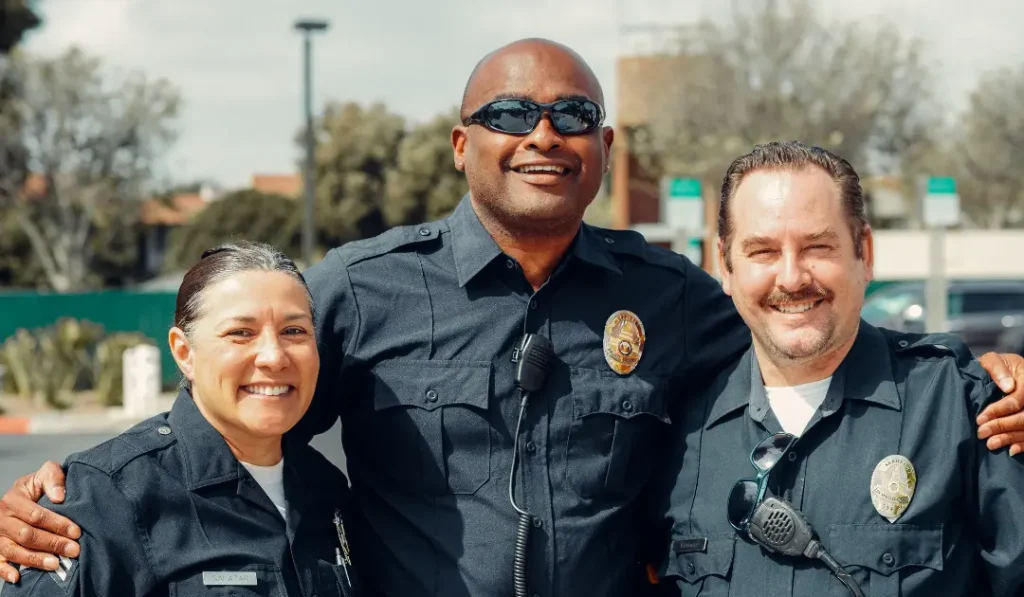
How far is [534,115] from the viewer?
319 cm

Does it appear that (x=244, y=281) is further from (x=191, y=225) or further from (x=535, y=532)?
(x=191, y=225)

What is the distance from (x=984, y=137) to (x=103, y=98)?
95.9ft

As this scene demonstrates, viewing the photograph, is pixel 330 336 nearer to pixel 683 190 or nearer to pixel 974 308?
pixel 683 190

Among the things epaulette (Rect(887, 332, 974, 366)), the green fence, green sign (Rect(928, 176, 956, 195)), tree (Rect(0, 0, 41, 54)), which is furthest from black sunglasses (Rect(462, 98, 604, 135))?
tree (Rect(0, 0, 41, 54))

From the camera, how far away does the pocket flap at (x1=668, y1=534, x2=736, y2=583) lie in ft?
9.44

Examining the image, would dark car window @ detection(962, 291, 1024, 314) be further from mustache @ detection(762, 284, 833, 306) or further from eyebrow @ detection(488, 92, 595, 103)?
mustache @ detection(762, 284, 833, 306)

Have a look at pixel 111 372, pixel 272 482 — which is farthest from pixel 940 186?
pixel 111 372

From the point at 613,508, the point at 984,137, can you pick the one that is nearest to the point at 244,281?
the point at 613,508

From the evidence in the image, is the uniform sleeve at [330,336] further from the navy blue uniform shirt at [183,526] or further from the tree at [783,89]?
the tree at [783,89]

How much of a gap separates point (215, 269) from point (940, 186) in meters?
8.84

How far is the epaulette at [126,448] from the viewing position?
8.64 feet

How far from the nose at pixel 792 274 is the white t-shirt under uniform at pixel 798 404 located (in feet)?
0.95

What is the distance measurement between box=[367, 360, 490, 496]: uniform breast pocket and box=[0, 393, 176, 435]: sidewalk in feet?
39.3

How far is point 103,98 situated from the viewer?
40594mm
